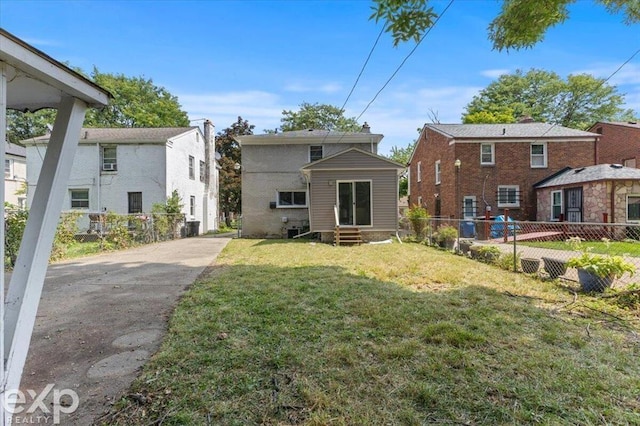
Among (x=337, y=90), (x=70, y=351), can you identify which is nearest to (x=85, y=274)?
(x=70, y=351)

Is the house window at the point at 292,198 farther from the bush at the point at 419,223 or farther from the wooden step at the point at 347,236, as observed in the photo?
the bush at the point at 419,223

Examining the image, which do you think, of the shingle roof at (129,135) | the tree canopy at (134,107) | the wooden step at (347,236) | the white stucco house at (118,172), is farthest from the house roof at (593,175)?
the tree canopy at (134,107)

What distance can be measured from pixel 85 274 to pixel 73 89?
636cm

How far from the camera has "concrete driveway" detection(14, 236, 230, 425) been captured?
8.14 feet

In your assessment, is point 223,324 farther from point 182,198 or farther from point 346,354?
point 182,198

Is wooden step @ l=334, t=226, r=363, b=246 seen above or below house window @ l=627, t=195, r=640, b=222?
below

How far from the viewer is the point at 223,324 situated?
3.74 m

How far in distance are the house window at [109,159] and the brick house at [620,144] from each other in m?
29.0

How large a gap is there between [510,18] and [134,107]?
34.0 meters

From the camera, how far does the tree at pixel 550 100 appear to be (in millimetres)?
32188

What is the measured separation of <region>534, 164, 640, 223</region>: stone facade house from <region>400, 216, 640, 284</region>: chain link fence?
99 centimetres

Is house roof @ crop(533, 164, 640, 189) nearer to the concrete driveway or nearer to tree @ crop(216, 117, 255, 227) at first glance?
the concrete driveway

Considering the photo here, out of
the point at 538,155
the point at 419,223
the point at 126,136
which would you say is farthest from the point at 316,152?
the point at 538,155

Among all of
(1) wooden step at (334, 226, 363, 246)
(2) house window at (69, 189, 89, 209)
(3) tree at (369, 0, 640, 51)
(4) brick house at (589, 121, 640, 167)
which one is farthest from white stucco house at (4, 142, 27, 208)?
(4) brick house at (589, 121, 640, 167)
